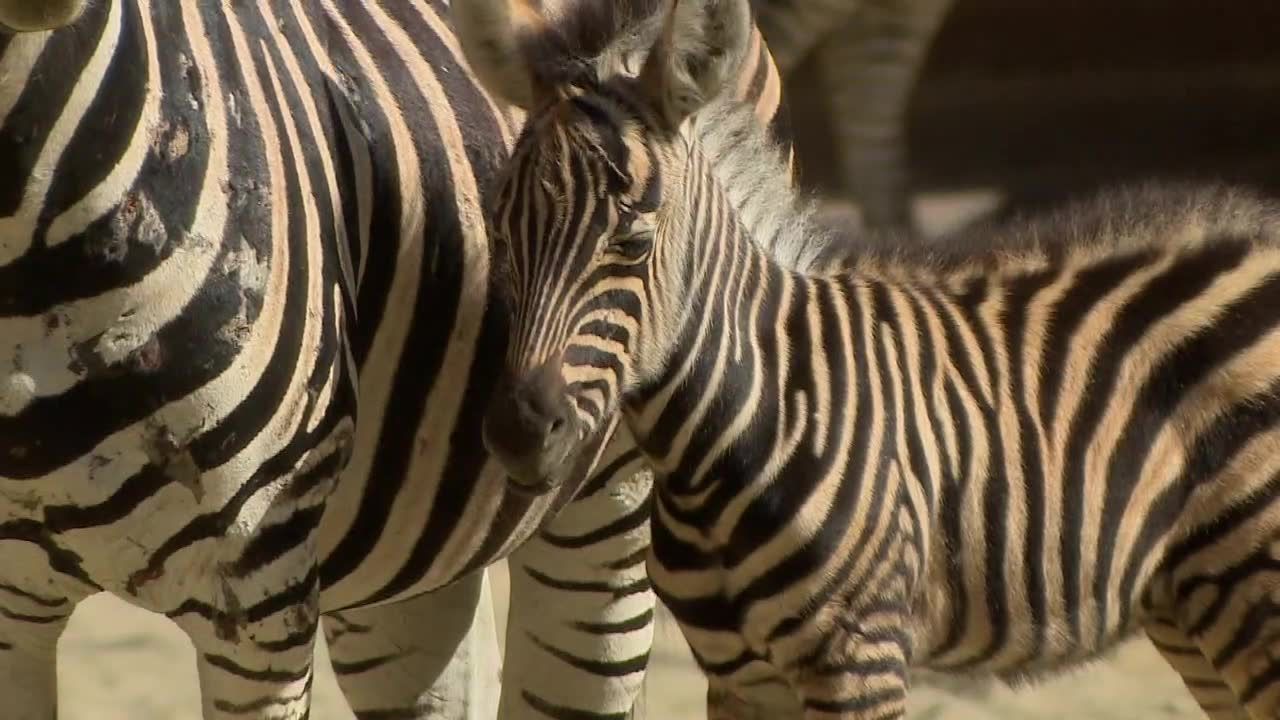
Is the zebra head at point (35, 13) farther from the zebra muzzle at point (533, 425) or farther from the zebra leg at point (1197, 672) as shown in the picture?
the zebra leg at point (1197, 672)

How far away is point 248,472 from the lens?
2.29m

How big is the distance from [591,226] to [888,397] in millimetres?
620

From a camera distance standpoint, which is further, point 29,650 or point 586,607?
point 586,607

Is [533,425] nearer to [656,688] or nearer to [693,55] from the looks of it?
[693,55]

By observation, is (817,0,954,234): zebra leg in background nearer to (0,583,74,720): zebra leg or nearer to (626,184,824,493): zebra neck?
(626,184,824,493): zebra neck

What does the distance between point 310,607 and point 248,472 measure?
0.24 metres

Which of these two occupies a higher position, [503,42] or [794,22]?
[794,22]

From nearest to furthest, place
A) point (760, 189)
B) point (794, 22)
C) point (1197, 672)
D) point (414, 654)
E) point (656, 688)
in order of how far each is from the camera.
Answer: point (760, 189) < point (1197, 672) < point (414, 654) < point (656, 688) < point (794, 22)

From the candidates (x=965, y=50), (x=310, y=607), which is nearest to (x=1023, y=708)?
(x=310, y=607)

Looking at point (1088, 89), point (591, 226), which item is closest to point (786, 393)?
Result: point (591, 226)

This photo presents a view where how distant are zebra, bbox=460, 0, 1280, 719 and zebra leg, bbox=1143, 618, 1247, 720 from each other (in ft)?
0.04

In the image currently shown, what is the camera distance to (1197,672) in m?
3.16

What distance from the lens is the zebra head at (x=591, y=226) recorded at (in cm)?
236

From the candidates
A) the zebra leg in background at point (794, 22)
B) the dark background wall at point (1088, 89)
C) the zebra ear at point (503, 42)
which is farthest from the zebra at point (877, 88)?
the zebra ear at point (503, 42)
